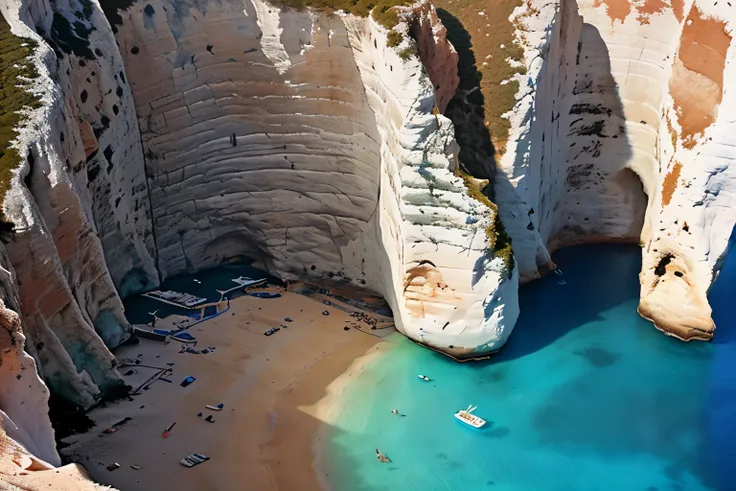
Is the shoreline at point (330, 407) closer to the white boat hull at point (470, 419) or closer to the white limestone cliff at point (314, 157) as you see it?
the white limestone cliff at point (314, 157)

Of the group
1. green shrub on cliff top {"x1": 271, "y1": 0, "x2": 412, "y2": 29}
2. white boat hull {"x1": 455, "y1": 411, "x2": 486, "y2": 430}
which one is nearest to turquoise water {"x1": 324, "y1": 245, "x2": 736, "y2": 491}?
white boat hull {"x1": 455, "y1": 411, "x2": 486, "y2": 430}

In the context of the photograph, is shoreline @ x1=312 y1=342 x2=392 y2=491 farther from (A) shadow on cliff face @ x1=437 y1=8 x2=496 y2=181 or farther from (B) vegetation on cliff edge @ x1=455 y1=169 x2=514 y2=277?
(A) shadow on cliff face @ x1=437 y1=8 x2=496 y2=181

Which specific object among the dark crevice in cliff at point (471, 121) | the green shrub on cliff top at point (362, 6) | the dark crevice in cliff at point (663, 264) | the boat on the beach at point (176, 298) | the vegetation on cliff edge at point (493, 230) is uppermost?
the green shrub on cliff top at point (362, 6)

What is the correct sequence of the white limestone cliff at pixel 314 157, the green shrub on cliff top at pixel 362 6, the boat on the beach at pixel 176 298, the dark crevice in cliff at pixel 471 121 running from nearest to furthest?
the white limestone cliff at pixel 314 157 < the green shrub on cliff top at pixel 362 6 < the boat on the beach at pixel 176 298 < the dark crevice in cliff at pixel 471 121

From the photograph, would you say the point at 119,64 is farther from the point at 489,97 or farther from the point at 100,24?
the point at 489,97

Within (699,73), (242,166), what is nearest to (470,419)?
(242,166)

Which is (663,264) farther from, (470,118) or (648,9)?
(648,9)

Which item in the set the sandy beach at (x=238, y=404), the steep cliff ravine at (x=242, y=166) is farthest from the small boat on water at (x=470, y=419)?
the sandy beach at (x=238, y=404)
